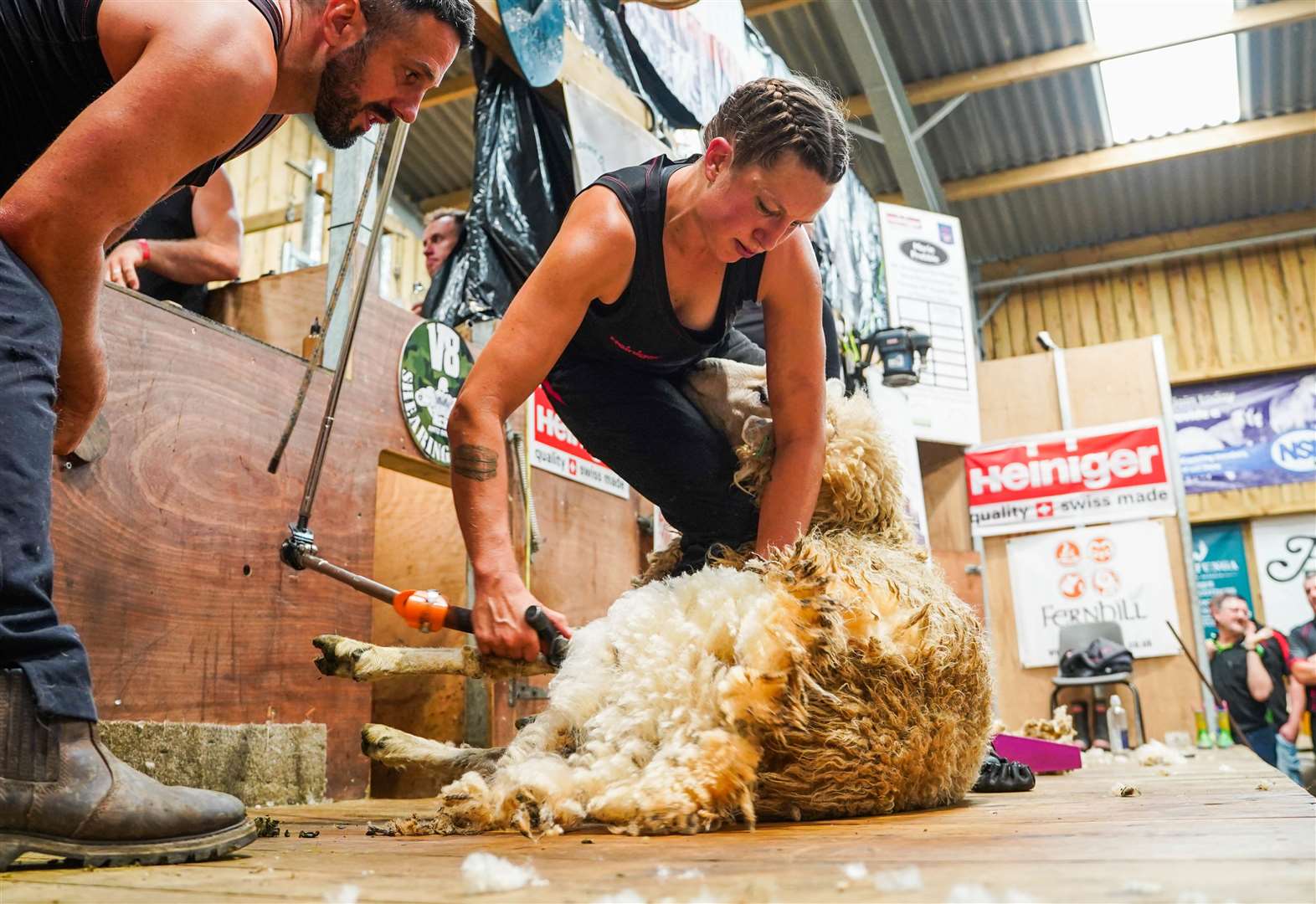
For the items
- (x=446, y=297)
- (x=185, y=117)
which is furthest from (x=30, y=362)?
(x=446, y=297)

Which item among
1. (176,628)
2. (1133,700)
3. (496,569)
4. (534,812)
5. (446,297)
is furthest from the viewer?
(1133,700)

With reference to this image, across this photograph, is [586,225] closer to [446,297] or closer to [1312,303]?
[446,297]

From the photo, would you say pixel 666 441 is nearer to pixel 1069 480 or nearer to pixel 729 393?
pixel 729 393

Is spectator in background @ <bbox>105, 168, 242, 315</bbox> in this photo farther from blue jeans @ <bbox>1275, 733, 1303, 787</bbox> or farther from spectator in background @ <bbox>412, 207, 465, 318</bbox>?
blue jeans @ <bbox>1275, 733, 1303, 787</bbox>

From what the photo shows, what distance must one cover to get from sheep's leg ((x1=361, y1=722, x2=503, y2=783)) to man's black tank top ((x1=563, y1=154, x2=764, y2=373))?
32.9 inches

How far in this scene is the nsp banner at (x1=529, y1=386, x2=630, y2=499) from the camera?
3.81 m

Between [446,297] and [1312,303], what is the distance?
11152 mm

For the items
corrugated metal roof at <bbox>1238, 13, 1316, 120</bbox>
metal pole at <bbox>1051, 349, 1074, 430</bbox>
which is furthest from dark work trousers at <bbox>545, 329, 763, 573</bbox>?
corrugated metal roof at <bbox>1238, 13, 1316, 120</bbox>

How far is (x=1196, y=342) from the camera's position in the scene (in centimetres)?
1176

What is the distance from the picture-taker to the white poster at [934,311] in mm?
7105

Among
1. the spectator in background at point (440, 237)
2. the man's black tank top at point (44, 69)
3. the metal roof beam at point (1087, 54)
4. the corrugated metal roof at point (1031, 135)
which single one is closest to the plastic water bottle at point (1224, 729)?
the corrugated metal roof at point (1031, 135)

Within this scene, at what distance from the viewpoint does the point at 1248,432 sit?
35.2ft

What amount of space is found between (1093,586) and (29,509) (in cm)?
734

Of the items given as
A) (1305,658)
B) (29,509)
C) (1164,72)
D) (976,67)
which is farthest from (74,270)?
(1164,72)
